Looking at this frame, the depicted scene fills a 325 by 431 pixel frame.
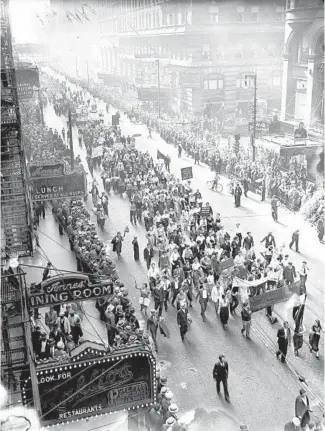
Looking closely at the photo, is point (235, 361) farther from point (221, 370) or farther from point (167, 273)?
point (167, 273)

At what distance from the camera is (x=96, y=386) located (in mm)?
9477

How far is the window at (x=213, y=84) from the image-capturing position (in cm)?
5988

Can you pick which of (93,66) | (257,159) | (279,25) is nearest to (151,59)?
(279,25)

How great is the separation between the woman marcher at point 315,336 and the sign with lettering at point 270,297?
52.5 inches

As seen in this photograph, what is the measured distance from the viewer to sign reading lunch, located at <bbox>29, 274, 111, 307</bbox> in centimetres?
1070

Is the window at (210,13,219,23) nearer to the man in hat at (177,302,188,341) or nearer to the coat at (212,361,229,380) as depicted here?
the man in hat at (177,302,188,341)

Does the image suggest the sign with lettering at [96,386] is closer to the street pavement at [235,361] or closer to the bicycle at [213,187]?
the street pavement at [235,361]

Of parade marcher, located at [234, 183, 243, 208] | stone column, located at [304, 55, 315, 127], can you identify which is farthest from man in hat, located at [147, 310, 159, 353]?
stone column, located at [304, 55, 315, 127]

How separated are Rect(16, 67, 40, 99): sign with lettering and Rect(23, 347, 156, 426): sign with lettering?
81.1 ft

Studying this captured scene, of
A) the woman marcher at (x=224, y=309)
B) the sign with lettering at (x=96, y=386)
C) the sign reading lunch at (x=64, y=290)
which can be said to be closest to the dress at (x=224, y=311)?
the woman marcher at (x=224, y=309)

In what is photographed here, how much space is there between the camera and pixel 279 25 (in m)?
65.1

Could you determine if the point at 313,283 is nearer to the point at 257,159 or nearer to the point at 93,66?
the point at 257,159

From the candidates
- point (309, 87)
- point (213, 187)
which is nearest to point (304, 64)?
point (309, 87)

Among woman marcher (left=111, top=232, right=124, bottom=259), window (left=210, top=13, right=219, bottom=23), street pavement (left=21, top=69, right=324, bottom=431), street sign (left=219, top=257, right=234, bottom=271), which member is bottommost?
street pavement (left=21, top=69, right=324, bottom=431)
